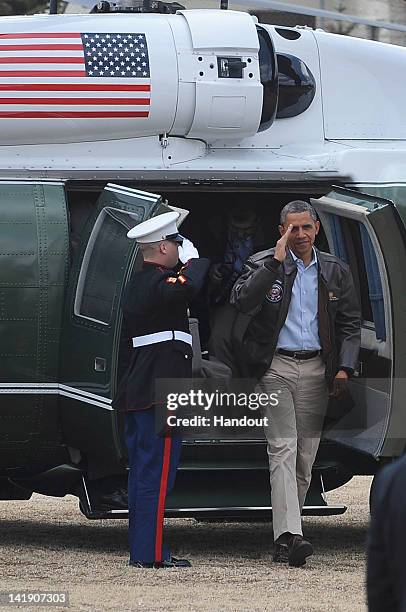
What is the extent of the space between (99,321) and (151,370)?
0.54m

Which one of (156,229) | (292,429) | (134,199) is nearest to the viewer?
(156,229)

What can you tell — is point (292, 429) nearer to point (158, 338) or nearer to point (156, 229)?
point (158, 338)

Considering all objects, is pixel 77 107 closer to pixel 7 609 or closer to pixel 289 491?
pixel 289 491

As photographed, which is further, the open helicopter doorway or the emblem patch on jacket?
the open helicopter doorway

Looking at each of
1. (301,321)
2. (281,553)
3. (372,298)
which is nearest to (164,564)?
(281,553)

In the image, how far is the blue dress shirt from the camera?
23.1 feet

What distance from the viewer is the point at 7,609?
560 cm

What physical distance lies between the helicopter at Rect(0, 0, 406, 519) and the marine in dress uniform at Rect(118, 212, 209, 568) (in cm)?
26

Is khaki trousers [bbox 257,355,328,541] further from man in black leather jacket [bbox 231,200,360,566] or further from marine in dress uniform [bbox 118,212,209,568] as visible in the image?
marine in dress uniform [bbox 118,212,209,568]

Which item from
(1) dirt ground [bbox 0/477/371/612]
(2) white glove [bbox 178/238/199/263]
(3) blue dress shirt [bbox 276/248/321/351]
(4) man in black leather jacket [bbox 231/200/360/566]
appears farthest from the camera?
(3) blue dress shirt [bbox 276/248/321/351]

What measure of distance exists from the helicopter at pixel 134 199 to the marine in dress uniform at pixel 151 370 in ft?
0.84

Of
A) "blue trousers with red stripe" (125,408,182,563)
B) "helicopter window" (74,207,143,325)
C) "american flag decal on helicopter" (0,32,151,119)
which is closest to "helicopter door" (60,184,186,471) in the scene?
"helicopter window" (74,207,143,325)

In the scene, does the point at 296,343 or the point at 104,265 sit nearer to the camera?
the point at 296,343

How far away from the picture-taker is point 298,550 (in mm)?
6824
